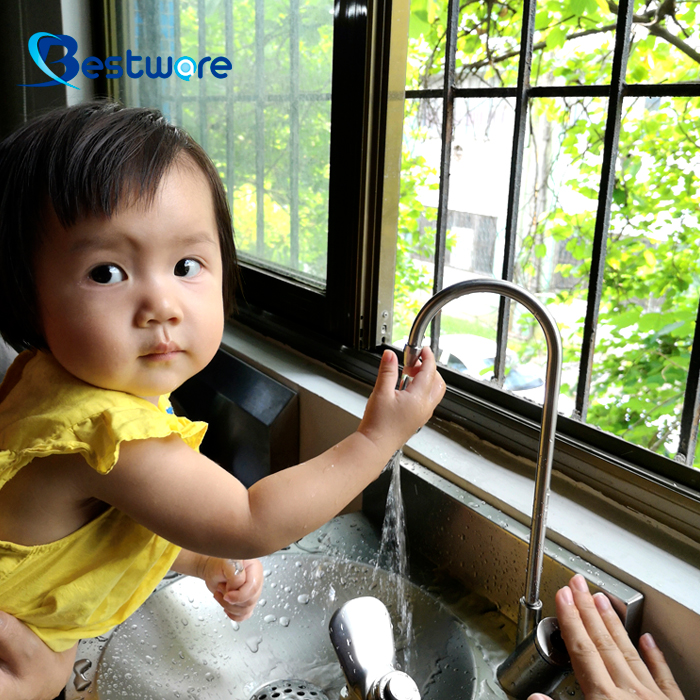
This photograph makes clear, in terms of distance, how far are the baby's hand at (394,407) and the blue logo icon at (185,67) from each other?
1.55 meters

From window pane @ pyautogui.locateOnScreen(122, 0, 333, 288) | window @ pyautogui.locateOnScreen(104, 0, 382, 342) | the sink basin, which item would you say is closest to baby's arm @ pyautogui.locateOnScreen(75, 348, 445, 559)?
the sink basin

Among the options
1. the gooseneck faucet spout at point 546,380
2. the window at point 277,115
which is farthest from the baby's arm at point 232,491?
the window at point 277,115

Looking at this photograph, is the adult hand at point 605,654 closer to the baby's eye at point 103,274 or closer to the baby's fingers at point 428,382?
the baby's fingers at point 428,382

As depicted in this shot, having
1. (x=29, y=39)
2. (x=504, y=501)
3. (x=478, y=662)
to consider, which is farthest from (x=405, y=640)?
(x=29, y=39)

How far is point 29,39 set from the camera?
235cm

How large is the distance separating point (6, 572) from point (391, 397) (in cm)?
47

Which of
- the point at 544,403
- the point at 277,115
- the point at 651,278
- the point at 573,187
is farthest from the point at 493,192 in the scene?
the point at 544,403

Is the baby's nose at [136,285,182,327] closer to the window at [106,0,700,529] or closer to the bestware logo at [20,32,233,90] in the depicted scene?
the window at [106,0,700,529]

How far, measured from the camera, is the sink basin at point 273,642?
938mm

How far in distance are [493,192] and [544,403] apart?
729 millimetres

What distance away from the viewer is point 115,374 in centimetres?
68

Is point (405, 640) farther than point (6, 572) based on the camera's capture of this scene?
Yes

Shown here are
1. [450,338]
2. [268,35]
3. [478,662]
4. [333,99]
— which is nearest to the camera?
[478,662]

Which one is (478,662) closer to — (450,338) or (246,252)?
(450,338)
